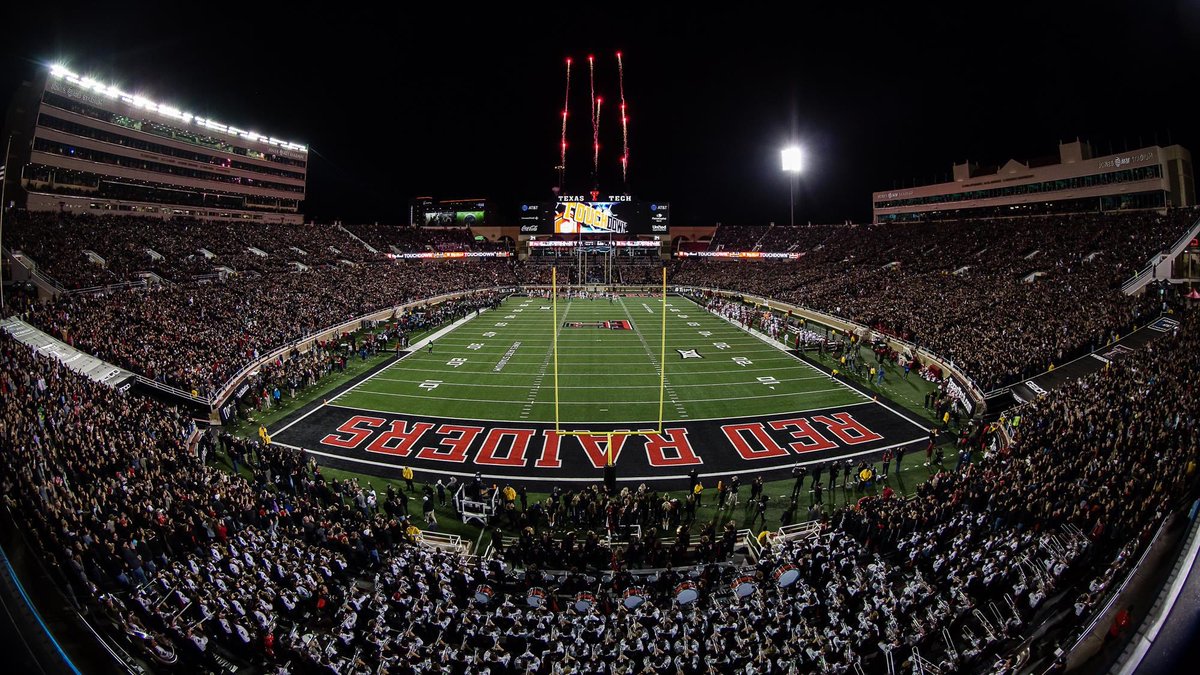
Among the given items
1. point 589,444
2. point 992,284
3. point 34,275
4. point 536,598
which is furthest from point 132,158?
point 992,284

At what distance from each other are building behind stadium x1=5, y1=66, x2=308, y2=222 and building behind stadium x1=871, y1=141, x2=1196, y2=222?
78148 millimetres

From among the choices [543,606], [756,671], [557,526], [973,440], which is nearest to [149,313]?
[557,526]

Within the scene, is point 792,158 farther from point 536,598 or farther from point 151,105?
point 151,105

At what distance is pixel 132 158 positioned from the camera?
51406 mm

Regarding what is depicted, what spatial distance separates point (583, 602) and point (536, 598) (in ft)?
2.87

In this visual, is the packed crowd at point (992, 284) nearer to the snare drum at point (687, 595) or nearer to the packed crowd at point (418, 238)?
the snare drum at point (687, 595)

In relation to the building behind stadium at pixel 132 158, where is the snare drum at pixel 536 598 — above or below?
below

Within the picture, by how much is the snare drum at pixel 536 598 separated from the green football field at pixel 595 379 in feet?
34.1

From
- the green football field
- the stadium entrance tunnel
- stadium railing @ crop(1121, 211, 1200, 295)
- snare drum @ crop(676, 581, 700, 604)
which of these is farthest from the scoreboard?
snare drum @ crop(676, 581, 700, 604)

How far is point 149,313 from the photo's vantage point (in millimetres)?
26734

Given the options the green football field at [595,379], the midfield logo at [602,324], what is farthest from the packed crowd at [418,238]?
the midfield logo at [602,324]

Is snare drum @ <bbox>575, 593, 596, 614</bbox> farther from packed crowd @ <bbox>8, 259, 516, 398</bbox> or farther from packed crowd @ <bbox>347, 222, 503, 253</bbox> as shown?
packed crowd @ <bbox>347, 222, 503, 253</bbox>

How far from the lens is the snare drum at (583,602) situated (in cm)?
901

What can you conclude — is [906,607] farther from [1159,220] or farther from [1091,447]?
[1159,220]
